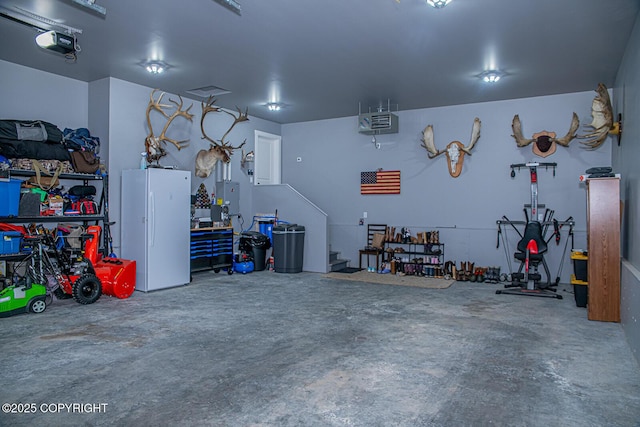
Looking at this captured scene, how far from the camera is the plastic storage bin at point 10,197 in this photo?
5359 mm

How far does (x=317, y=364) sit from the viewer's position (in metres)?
3.54

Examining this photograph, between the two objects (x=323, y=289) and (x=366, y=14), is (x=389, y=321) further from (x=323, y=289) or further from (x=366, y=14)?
(x=366, y=14)

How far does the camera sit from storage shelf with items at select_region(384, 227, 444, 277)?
8141 millimetres

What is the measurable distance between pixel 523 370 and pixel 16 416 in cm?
353

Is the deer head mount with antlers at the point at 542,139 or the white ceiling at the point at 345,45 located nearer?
the white ceiling at the point at 345,45

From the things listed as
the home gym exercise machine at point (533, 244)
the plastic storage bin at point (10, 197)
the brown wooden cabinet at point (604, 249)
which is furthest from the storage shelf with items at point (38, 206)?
the brown wooden cabinet at point (604, 249)

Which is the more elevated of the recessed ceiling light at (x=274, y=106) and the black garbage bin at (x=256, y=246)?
the recessed ceiling light at (x=274, y=106)

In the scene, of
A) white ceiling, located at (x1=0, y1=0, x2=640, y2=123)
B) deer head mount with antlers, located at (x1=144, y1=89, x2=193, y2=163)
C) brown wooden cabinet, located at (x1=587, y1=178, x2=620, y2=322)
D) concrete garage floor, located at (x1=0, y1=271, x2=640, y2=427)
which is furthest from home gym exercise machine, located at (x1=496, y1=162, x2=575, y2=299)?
deer head mount with antlers, located at (x1=144, y1=89, x2=193, y2=163)

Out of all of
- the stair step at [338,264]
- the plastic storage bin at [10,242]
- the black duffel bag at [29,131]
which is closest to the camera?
the plastic storage bin at [10,242]

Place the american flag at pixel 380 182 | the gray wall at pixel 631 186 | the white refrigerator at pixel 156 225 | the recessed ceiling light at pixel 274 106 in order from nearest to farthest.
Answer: the gray wall at pixel 631 186 → the white refrigerator at pixel 156 225 → the recessed ceiling light at pixel 274 106 → the american flag at pixel 380 182

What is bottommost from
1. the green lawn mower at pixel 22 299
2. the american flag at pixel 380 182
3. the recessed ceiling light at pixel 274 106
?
the green lawn mower at pixel 22 299

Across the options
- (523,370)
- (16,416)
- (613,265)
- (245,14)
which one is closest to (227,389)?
(16,416)

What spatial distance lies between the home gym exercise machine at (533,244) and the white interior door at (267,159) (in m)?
4.96

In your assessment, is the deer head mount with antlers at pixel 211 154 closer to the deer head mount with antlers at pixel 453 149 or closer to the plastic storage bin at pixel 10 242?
the plastic storage bin at pixel 10 242
